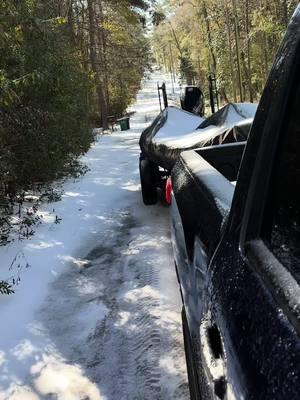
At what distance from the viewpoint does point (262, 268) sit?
3.79ft

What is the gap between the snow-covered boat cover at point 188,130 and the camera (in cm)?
555

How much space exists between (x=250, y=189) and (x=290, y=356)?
564 mm

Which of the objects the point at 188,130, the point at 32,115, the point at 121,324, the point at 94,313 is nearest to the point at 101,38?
the point at 188,130

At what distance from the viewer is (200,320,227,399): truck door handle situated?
1217 millimetres

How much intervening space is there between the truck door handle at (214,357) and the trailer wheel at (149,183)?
570 cm

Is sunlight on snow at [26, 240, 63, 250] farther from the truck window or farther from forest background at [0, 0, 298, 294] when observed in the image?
the truck window

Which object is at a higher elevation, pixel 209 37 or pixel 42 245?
pixel 209 37

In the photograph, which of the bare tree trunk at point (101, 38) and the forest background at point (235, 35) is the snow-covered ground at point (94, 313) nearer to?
the forest background at point (235, 35)

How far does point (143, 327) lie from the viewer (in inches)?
144

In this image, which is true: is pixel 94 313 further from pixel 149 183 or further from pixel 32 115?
pixel 32 115

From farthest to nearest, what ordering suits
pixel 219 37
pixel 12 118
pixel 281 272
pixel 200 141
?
1. pixel 219 37
2. pixel 12 118
3. pixel 200 141
4. pixel 281 272

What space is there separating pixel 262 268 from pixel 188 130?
21.9ft

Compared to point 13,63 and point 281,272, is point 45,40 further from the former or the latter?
point 281,272

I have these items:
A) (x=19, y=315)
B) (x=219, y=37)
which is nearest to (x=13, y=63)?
(x=19, y=315)
